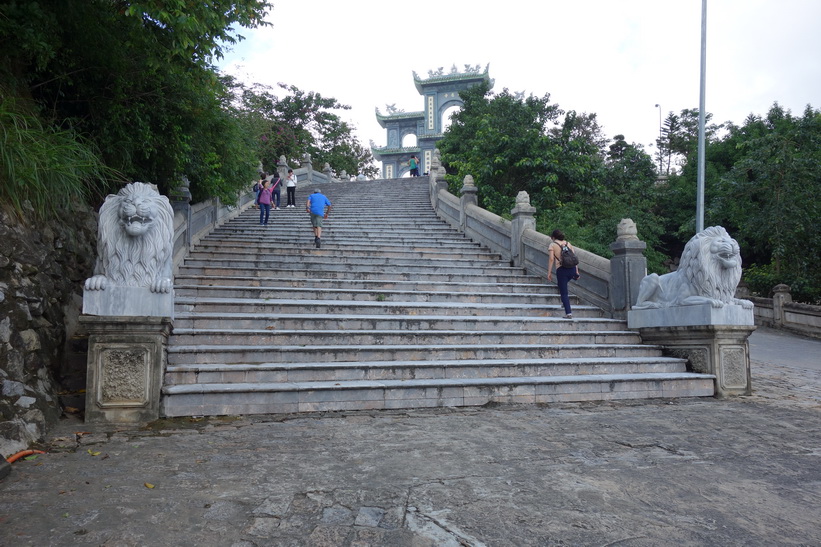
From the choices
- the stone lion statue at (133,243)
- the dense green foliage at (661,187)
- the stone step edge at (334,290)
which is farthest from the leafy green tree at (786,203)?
the stone lion statue at (133,243)

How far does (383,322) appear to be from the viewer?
7.41 m

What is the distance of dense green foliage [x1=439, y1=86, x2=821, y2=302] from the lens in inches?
619

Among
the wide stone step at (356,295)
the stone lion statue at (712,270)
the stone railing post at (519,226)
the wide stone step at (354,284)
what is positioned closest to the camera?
the stone lion statue at (712,270)

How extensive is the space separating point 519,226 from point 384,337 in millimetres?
5477

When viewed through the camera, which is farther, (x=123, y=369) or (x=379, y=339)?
(x=379, y=339)

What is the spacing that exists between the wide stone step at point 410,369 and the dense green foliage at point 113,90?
7.85ft

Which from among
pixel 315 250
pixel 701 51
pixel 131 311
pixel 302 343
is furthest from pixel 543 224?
pixel 131 311

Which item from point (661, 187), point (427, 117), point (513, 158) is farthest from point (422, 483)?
point (427, 117)

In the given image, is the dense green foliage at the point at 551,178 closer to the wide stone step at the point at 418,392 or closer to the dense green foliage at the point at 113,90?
the wide stone step at the point at 418,392

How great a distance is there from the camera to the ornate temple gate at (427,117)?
39.8 meters

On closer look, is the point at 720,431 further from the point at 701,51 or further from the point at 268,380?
the point at 701,51

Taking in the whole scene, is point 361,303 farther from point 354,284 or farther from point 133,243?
point 133,243

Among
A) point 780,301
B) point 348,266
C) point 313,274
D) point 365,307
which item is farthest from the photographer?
point 780,301

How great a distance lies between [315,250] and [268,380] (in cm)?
577
